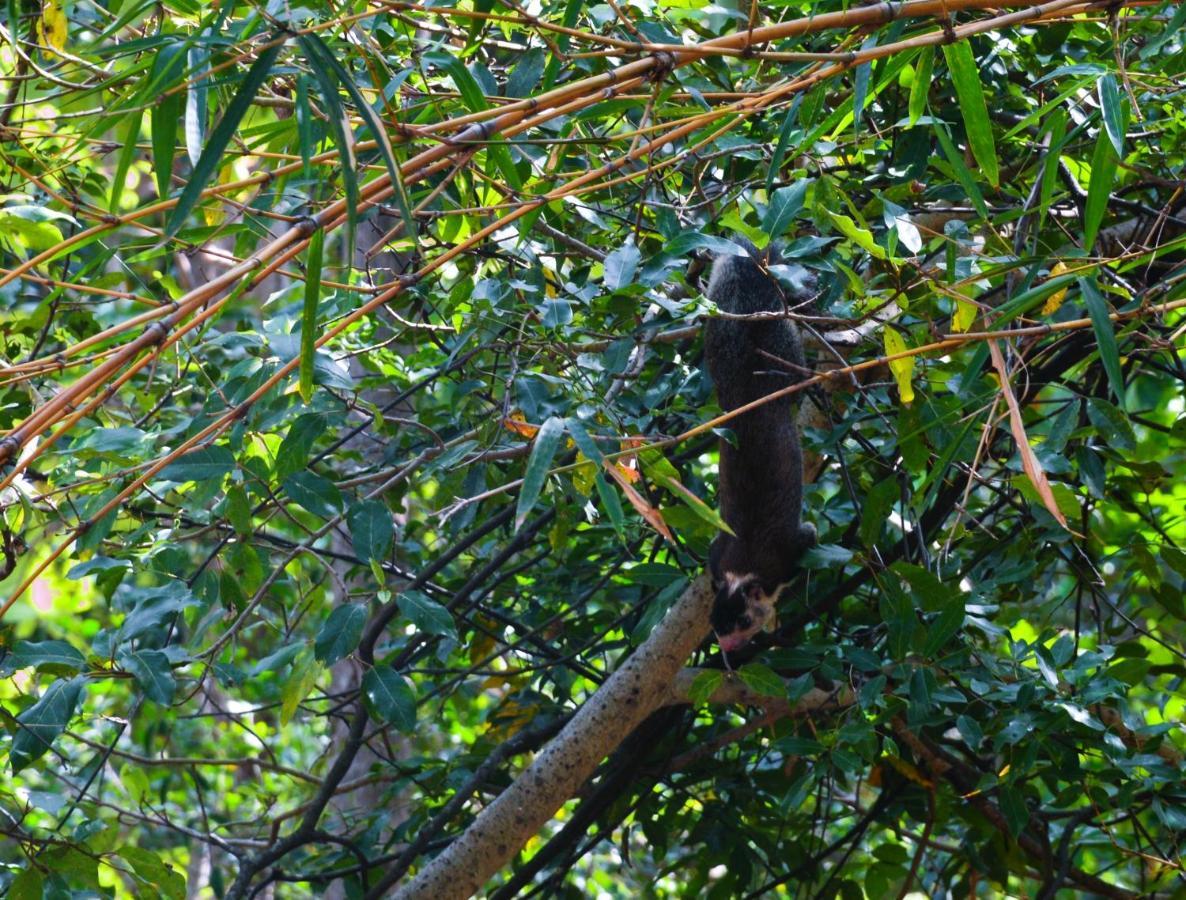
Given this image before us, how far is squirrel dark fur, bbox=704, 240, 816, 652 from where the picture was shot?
3445 mm

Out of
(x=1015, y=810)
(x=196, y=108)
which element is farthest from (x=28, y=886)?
(x=1015, y=810)

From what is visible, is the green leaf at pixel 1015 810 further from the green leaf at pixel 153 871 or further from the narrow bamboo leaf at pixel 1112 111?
the green leaf at pixel 153 871

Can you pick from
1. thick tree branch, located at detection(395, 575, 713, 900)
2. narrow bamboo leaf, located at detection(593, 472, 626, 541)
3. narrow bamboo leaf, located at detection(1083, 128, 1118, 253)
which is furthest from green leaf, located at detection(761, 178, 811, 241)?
thick tree branch, located at detection(395, 575, 713, 900)

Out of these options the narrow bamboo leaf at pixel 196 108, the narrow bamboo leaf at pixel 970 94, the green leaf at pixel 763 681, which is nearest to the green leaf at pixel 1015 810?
the green leaf at pixel 763 681

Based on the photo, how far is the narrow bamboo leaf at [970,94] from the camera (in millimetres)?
2035

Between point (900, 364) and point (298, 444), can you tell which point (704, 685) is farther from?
point (298, 444)

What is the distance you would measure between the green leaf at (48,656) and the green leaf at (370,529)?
0.63 metres

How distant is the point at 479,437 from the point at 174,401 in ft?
5.71

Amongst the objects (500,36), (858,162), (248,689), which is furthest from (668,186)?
(248,689)

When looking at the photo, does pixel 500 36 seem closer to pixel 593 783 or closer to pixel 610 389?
pixel 610 389

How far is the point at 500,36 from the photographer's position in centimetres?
360

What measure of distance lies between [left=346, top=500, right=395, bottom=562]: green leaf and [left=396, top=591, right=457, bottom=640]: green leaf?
11 cm

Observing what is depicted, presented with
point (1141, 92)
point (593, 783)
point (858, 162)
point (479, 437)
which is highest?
point (858, 162)

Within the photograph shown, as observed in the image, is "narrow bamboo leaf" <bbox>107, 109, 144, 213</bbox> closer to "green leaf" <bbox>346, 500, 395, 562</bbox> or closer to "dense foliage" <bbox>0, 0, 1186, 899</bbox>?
"dense foliage" <bbox>0, 0, 1186, 899</bbox>
